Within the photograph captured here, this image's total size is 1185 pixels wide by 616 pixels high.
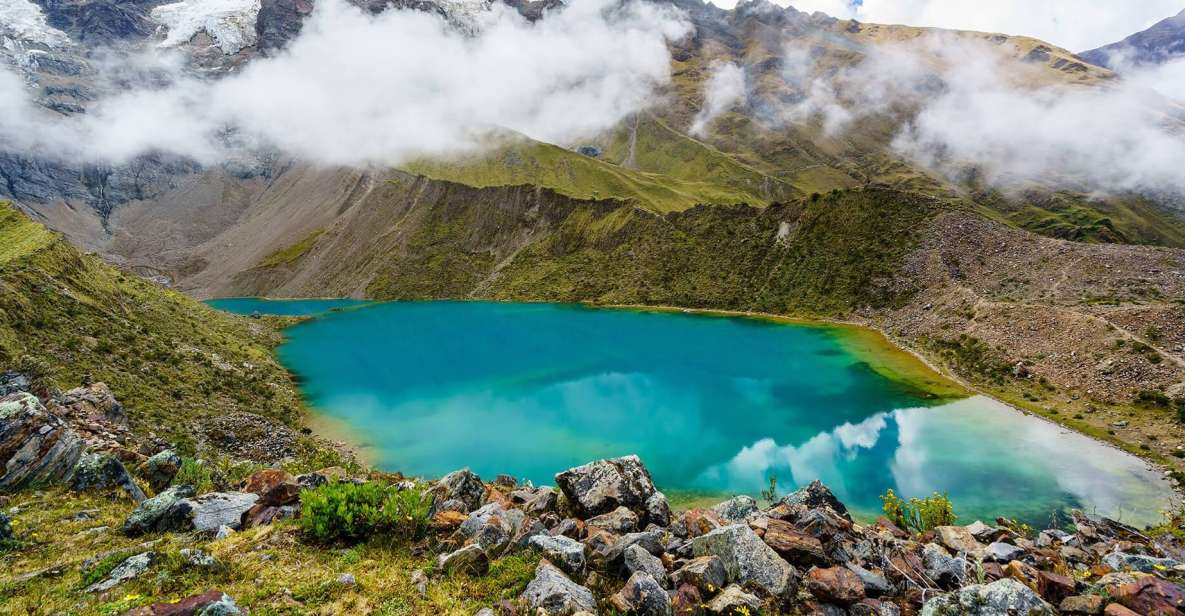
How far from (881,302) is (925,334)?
14.3 m

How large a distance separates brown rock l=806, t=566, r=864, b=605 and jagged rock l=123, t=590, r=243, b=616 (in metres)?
10.0

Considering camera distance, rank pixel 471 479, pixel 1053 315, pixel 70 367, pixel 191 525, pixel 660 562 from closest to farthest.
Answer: pixel 660 562, pixel 191 525, pixel 471 479, pixel 70 367, pixel 1053 315

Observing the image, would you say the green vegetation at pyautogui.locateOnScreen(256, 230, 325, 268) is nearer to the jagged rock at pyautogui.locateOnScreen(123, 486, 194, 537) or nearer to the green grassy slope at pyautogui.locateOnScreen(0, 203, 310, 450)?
the green grassy slope at pyautogui.locateOnScreen(0, 203, 310, 450)

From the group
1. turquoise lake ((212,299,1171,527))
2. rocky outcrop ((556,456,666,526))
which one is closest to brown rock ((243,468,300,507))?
rocky outcrop ((556,456,666,526))

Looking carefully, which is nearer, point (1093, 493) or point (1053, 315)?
point (1093, 493)

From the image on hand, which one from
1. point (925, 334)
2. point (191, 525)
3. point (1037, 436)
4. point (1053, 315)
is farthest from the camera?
point (925, 334)

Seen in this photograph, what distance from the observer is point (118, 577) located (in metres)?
8.98

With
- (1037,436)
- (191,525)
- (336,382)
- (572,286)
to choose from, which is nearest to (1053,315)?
(1037,436)

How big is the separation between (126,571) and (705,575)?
34.0ft

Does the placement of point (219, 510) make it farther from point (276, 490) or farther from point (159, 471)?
point (159, 471)

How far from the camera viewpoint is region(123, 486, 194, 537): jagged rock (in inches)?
453

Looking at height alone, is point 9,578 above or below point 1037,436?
above

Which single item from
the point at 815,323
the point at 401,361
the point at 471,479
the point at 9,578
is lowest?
the point at 401,361

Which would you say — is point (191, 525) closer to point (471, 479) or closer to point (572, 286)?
point (471, 479)
